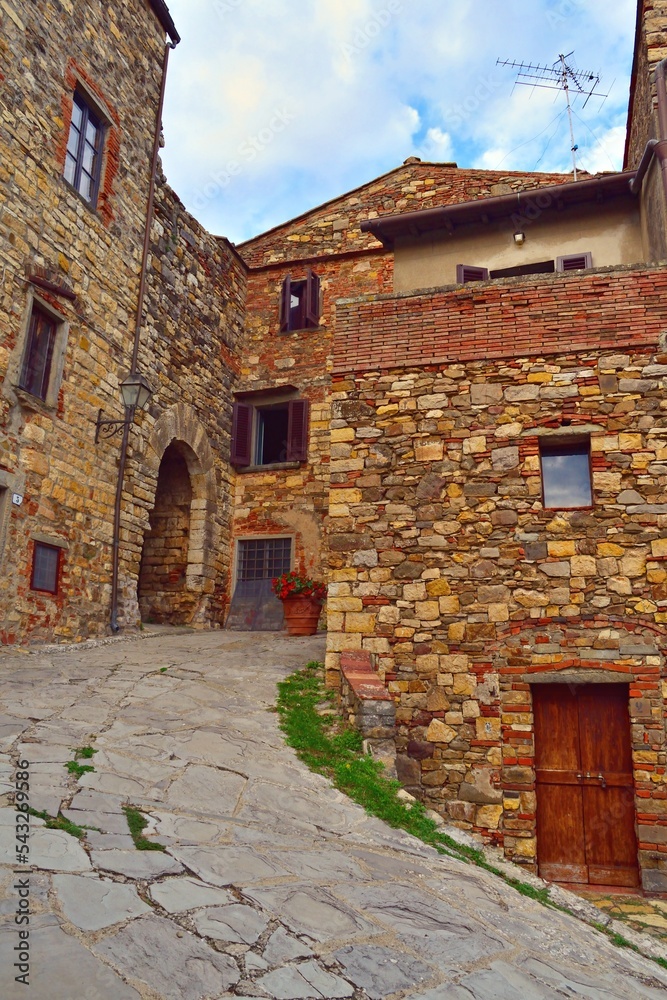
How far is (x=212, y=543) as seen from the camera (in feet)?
45.4

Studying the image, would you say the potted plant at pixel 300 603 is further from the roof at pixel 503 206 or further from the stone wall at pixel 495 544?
the roof at pixel 503 206

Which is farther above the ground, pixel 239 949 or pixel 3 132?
pixel 3 132

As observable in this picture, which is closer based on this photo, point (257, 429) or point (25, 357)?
point (25, 357)

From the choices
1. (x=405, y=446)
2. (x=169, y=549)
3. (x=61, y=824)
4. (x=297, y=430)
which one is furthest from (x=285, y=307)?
(x=61, y=824)

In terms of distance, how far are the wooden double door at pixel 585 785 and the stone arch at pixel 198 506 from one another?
→ 25.7 ft

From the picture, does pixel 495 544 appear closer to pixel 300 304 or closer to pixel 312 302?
pixel 312 302

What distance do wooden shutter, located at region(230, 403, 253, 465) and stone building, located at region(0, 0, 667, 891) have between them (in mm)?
71

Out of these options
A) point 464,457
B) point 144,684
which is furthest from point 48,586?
point 464,457

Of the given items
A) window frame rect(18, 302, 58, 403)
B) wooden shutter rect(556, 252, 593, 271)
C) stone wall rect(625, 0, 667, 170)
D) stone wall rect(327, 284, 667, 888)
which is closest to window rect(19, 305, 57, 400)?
window frame rect(18, 302, 58, 403)

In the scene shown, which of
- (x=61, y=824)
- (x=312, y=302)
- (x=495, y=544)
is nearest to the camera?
(x=61, y=824)

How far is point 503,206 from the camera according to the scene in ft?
36.4

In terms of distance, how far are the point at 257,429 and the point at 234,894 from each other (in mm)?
12504

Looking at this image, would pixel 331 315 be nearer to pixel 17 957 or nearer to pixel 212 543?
pixel 212 543

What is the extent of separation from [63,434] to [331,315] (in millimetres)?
7065
